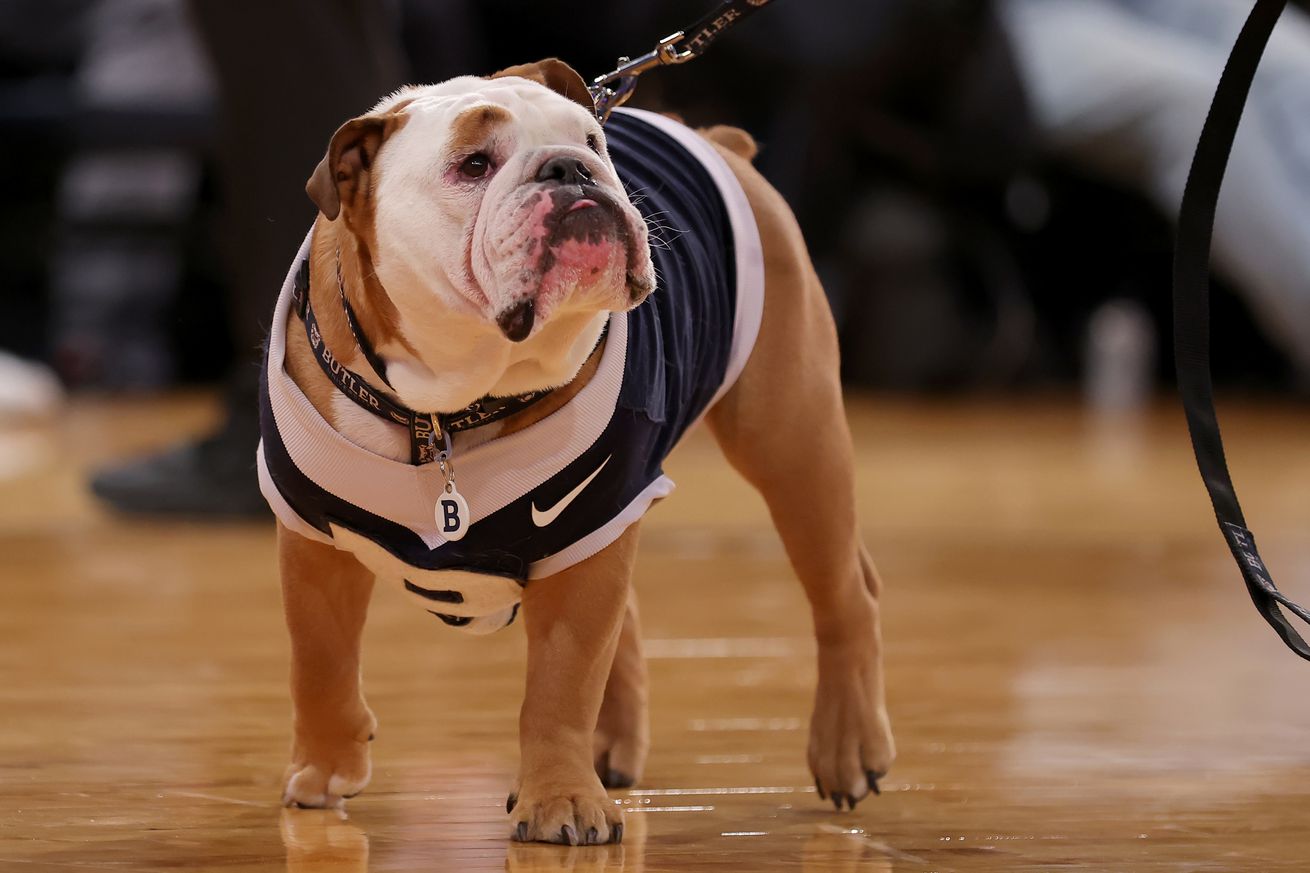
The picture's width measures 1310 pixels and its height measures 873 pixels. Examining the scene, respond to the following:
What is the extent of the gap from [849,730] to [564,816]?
1.14 ft

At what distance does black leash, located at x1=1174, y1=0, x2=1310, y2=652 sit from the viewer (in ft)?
5.03

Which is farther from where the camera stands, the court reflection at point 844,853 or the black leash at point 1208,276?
the black leash at point 1208,276

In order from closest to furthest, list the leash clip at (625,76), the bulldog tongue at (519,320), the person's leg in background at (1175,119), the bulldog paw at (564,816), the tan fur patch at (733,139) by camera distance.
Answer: the bulldog tongue at (519,320) → the bulldog paw at (564,816) → the leash clip at (625,76) → the tan fur patch at (733,139) → the person's leg in background at (1175,119)

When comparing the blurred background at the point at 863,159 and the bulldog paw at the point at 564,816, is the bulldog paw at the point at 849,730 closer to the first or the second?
the bulldog paw at the point at 564,816

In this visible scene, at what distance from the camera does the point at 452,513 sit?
1340mm

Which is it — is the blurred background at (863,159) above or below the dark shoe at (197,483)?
below

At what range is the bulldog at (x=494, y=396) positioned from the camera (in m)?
1.28

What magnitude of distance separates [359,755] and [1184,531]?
2.47 meters

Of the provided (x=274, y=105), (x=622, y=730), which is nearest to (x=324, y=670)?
(x=622, y=730)

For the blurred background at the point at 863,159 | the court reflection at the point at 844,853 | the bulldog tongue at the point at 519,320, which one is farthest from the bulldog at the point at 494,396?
the blurred background at the point at 863,159

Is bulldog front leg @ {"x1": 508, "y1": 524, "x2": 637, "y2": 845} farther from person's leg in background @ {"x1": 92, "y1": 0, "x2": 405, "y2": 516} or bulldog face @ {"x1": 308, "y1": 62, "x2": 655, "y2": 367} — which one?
person's leg in background @ {"x1": 92, "y1": 0, "x2": 405, "y2": 516}

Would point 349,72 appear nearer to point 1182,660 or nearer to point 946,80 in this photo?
point 1182,660

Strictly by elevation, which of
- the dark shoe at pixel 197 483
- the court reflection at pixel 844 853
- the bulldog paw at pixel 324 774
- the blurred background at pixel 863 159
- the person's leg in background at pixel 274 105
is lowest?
the blurred background at pixel 863 159

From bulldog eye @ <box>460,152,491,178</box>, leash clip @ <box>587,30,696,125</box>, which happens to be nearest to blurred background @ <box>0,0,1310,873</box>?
leash clip @ <box>587,30,696,125</box>
